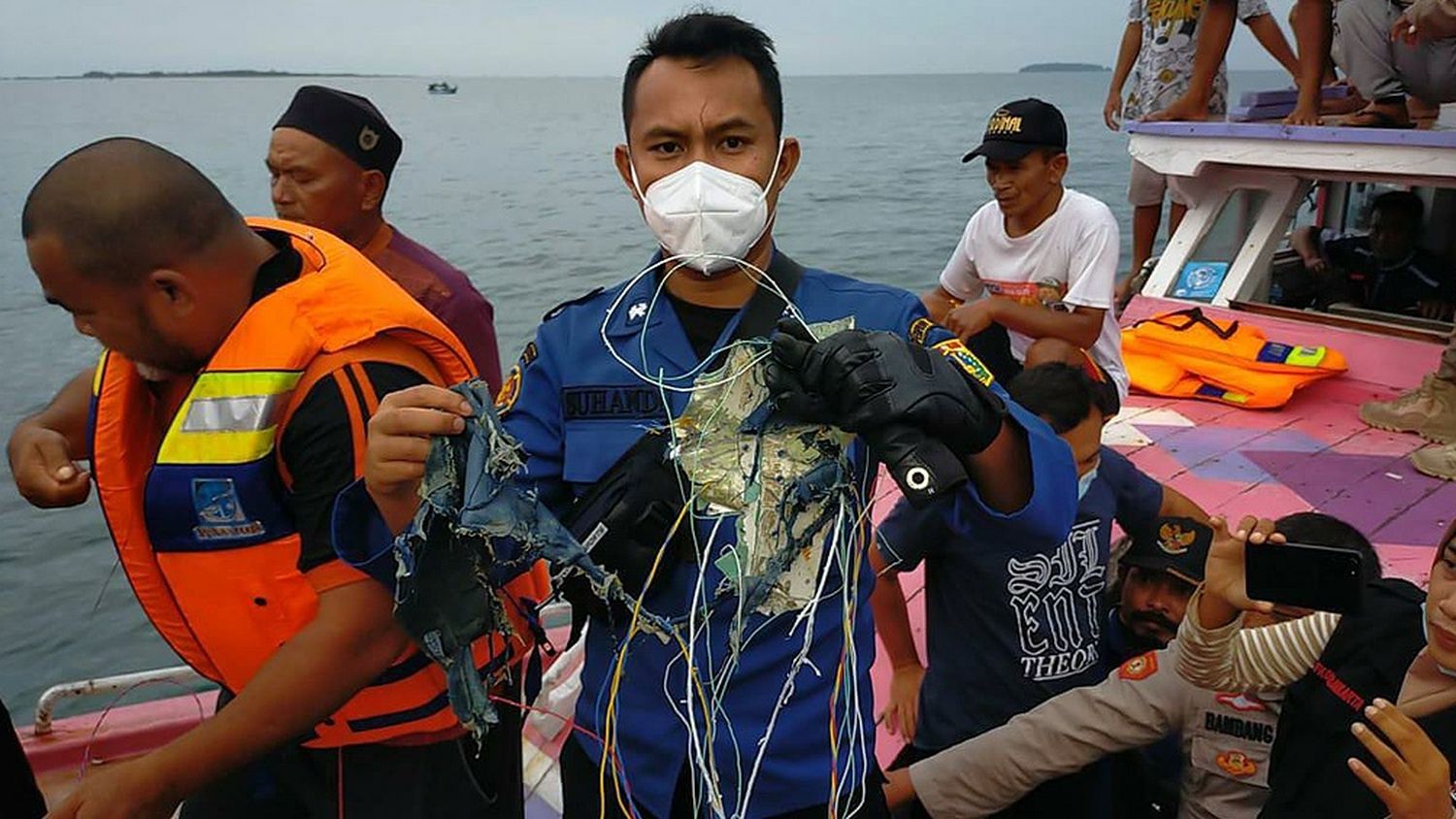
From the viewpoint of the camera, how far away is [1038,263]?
12.9 feet

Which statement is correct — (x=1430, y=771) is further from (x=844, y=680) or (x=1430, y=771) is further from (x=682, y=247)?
(x=682, y=247)

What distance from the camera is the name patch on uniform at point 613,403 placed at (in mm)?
1675

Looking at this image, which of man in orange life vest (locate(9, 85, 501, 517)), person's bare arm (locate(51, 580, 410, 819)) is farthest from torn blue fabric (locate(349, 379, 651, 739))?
man in orange life vest (locate(9, 85, 501, 517))

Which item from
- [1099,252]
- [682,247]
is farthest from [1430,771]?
[1099,252]

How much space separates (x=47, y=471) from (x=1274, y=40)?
740 cm

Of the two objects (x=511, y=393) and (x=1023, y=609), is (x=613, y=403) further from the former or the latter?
(x=1023, y=609)

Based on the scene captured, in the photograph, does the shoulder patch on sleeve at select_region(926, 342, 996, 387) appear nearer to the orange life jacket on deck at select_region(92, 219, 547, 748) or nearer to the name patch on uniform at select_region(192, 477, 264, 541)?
the orange life jacket on deck at select_region(92, 219, 547, 748)

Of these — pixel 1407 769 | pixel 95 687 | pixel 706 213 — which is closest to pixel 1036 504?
pixel 706 213

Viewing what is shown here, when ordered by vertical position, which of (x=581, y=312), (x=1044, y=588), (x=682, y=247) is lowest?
(x=1044, y=588)

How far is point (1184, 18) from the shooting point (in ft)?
21.8

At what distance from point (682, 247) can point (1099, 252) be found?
99.9 inches

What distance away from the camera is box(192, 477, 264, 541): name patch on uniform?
1.78 m

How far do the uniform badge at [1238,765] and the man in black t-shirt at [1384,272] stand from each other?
5.20 meters

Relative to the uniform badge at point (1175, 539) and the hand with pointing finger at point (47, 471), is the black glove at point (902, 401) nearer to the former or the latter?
the hand with pointing finger at point (47, 471)
